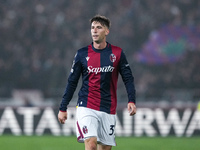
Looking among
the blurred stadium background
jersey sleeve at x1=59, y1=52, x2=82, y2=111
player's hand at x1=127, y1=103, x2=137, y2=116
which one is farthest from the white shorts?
the blurred stadium background

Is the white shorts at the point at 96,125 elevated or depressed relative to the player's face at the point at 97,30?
depressed

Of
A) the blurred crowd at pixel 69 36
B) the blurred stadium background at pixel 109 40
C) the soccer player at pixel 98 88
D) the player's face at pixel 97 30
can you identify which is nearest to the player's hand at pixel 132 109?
the soccer player at pixel 98 88

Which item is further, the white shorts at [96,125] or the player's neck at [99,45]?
the player's neck at [99,45]

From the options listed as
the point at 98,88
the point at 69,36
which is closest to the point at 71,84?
the point at 98,88

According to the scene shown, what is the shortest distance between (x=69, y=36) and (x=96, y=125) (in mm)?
15830

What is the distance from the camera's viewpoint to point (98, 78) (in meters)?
5.39

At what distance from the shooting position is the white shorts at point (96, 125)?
530cm

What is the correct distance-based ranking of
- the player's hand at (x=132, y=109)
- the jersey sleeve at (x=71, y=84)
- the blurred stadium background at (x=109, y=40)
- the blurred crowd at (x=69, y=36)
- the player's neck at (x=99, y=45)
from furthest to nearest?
the blurred crowd at (x=69, y=36) → the blurred stadium background at (x=109, y=40) → the player's neck at (x=99, y=45) → the jersey sleeve at (x=71, y=84) → the player's hand at (x=132, y=109)

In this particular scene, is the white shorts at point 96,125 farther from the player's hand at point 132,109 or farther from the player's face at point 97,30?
the player's face at point 97,30

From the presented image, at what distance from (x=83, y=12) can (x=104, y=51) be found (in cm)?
1702

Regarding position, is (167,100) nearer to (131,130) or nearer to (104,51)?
(131,130)

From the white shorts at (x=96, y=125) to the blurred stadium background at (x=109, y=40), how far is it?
1103cm

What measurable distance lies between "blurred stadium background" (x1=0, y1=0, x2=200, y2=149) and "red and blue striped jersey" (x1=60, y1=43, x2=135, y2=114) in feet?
36.1

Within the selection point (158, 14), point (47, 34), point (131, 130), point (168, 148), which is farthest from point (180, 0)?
point (168, 148)
